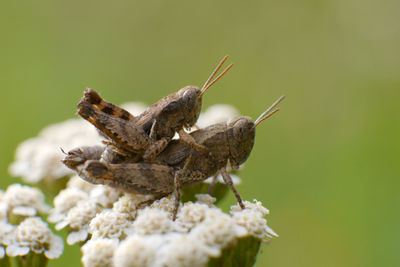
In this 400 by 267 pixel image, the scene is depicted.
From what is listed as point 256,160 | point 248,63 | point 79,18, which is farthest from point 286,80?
point 79,18

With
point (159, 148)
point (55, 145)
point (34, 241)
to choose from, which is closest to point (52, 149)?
point (55, 145)

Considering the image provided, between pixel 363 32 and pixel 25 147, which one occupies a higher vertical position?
pixel 363 32

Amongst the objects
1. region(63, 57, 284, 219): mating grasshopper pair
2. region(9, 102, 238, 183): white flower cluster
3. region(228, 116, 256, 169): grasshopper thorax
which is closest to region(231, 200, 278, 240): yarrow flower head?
region(63, 57, 284, 219): mating grasshopper pair

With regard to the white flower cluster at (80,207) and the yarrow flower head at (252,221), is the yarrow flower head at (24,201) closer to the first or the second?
the white flower cluster at (80,207)

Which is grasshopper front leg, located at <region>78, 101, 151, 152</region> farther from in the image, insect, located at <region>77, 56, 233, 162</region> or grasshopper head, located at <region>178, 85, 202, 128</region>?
grasshopper head, located at <region>178, 85, 202, 128</region>

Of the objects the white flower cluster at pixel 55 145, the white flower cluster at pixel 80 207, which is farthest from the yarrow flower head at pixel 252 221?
the white flower cluster at pixel 55 145

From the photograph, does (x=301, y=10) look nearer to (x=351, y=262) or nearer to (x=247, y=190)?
(x=247, y=190)
